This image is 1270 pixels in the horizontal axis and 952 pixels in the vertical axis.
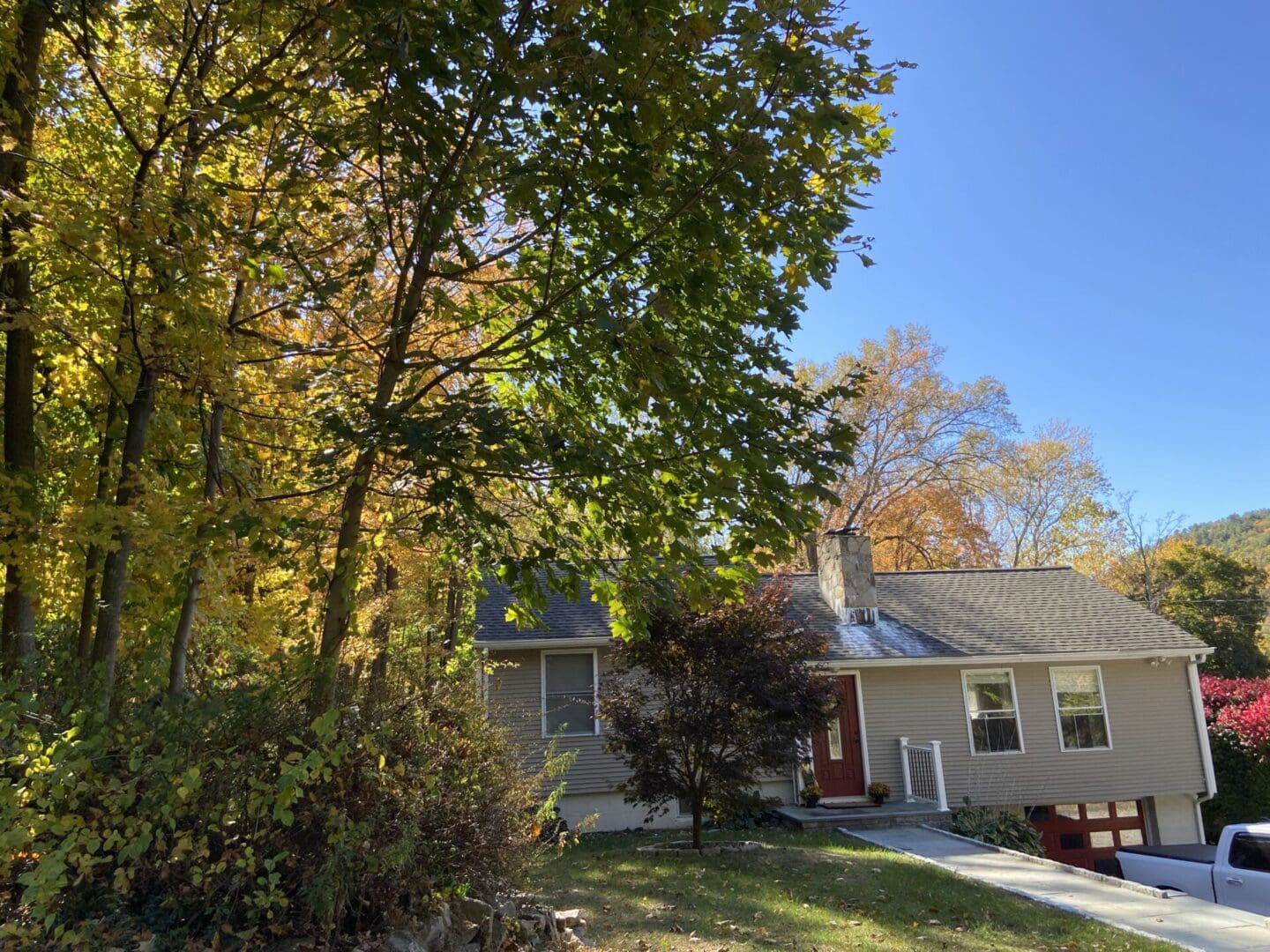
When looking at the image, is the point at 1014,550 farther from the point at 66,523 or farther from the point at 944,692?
the point at 66,523

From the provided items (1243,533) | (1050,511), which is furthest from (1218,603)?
(1243,533)

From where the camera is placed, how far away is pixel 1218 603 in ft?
91.3

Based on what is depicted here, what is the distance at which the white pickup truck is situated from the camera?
9.45m

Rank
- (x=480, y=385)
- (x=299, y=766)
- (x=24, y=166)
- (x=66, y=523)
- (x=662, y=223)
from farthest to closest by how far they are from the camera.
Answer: (x=24, y=166) < (x=480, y=385) < (x=66, y=523) < (x=662, y=223) < (x=299, y=766)

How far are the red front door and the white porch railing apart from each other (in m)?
0.78

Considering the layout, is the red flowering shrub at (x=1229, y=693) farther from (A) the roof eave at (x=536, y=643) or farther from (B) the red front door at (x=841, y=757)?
(A) the roof eave at (x=536, y=643)

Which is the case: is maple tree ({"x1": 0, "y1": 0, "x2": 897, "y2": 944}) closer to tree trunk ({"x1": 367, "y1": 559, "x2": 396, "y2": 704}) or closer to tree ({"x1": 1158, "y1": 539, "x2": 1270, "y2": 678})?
tree trunk ({"x1": 367, "y1": 559, "x2": 396, "y2": 704})

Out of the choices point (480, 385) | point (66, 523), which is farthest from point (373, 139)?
point (66, 523)

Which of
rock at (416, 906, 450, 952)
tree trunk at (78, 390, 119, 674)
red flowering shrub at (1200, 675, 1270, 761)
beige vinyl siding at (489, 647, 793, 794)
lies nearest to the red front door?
beige vinyl siding at (489, 647, 793, 794)

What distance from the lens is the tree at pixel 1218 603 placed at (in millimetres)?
23938

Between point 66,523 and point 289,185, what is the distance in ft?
7.77

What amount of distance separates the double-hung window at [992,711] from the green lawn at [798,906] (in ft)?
22.8

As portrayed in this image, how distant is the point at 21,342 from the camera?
5660 mm

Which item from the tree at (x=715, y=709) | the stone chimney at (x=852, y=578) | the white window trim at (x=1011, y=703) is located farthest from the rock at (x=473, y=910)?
the white window trim at (x=1011, y=703)
